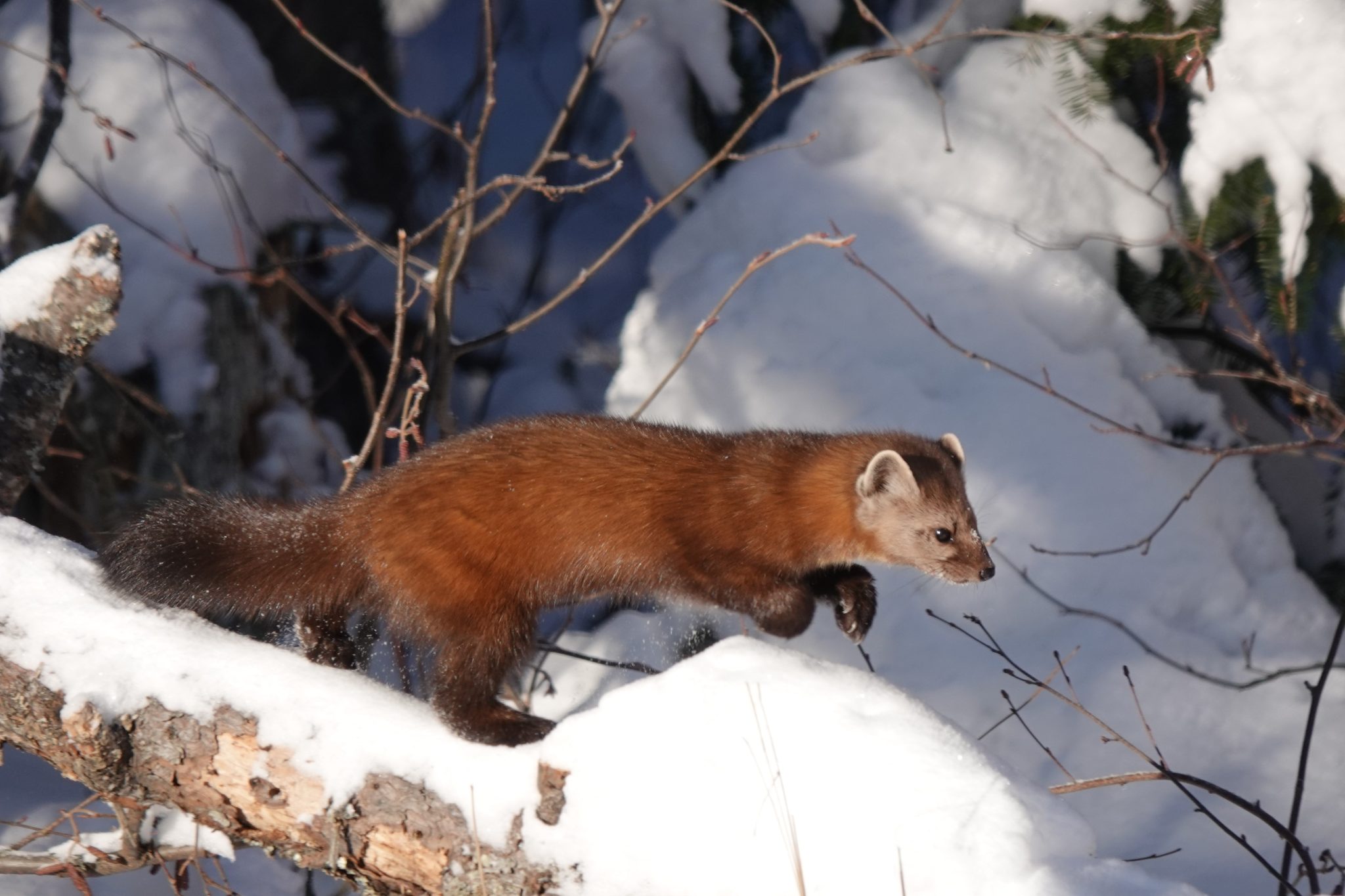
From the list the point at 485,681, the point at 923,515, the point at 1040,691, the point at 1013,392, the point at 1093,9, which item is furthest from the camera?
the point at 1013,392

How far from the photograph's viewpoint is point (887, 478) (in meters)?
2.94

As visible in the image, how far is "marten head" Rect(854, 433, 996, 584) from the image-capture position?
2936 millimetres

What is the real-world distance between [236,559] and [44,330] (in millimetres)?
776

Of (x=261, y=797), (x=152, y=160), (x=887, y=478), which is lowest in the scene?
(x=261, y=797)

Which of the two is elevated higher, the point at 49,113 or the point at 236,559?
the point at 49,113

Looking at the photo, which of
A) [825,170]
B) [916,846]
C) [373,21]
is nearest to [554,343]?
[373,21]

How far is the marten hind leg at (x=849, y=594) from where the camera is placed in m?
3.10

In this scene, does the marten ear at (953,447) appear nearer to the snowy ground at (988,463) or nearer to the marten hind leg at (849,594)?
the marten hind leg at (849,594)

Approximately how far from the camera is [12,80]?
5207 mm

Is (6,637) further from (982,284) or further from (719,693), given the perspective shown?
(982,284)

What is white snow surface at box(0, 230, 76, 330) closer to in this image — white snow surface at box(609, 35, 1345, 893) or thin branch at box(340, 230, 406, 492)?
thin branch at box(340, 230, 406, 492)

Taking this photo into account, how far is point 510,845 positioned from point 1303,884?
4169 mm

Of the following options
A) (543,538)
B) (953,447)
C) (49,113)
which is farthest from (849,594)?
(49,113)

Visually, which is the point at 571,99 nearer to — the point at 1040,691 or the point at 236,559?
the point at 236,559
